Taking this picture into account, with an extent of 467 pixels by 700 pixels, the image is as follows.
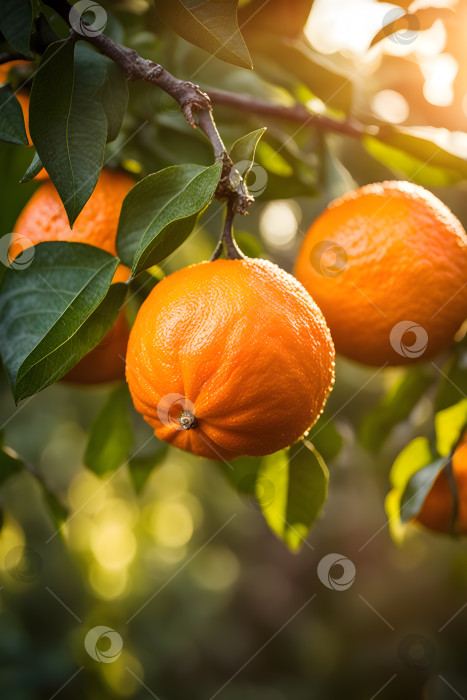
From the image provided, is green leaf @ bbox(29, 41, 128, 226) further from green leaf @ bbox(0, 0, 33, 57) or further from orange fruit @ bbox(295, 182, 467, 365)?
orange fruit @ bbox(295, 182, 467, 365)

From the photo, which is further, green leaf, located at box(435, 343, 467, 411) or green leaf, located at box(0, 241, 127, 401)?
green leaf, located at box(435, 343, 467, 411)

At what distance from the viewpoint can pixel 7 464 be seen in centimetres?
71

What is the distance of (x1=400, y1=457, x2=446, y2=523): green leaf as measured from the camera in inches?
27.0

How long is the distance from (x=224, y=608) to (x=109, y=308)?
3906 mm

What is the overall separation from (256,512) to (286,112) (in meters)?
3.02

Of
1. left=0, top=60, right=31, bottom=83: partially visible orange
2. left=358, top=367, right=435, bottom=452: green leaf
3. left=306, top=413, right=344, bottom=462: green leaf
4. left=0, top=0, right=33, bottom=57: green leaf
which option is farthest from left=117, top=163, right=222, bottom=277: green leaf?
left=358, top=367, right=435, bottom=452: green leaf

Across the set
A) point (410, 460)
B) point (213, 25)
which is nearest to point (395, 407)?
point (410, 460)

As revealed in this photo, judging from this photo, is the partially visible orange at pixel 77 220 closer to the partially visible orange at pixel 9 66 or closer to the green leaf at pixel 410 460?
the partially visible orange at pixel 9 66

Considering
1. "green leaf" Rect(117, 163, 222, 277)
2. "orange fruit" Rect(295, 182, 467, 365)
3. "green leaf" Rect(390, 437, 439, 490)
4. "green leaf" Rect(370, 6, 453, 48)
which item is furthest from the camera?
"green leaf" Rect(390, 437, 439, 490)

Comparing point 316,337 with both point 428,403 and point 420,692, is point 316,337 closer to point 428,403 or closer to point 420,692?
point 428,403

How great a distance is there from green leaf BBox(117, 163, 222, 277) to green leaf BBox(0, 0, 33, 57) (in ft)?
0.44

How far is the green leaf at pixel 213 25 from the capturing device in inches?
17.9

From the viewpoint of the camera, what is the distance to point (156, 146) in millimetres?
831

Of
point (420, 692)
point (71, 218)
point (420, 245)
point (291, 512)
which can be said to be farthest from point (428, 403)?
point (420, 692)
